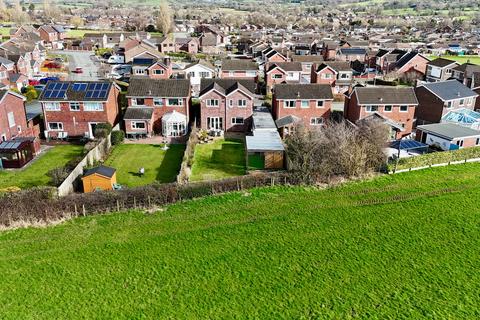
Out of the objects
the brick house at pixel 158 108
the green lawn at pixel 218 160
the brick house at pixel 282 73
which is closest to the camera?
the green lawn at pixel 218 160

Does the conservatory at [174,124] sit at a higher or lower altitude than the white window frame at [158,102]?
lower

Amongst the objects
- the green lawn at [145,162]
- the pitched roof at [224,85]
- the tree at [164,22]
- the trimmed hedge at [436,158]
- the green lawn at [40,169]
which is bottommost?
the green lawn at [145,162]

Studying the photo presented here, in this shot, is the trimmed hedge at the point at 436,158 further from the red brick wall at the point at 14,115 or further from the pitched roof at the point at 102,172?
the red brick wall at the point at 14,115

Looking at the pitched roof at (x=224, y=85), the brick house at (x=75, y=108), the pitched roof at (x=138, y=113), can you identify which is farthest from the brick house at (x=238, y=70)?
the brick house at (x=75, y=108)

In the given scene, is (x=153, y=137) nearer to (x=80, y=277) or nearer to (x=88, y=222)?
(x=88, y=222)

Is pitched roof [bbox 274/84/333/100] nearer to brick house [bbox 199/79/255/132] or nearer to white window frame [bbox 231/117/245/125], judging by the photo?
brick house [bbox 199/79/255/132]

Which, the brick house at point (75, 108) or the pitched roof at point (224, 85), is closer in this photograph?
the brick house at point (75, 108)
